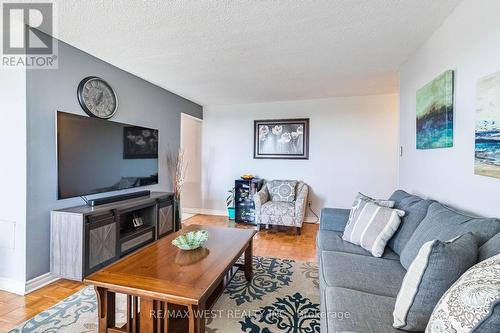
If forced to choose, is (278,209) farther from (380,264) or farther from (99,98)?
(99,98)

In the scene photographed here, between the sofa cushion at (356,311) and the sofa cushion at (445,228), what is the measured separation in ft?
1.37

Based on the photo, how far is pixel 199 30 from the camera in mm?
2080

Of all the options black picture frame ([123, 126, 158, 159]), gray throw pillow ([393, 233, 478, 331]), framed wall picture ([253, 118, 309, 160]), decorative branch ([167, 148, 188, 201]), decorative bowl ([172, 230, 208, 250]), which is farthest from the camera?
framed wall picture ([253, 118, 309, 160])

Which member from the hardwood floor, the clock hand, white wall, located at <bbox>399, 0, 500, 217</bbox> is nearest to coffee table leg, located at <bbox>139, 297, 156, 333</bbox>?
the hardwood floor

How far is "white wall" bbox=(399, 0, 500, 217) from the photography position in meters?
1.38

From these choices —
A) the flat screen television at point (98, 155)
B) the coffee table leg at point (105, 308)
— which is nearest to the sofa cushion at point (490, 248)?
the coffee table leg at point (105, 308)

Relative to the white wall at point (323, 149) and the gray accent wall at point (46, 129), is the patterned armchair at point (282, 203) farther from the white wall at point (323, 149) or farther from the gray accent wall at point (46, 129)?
the gray accent wall at point (46, 129)

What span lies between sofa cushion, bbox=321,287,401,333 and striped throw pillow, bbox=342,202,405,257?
25.2 inches

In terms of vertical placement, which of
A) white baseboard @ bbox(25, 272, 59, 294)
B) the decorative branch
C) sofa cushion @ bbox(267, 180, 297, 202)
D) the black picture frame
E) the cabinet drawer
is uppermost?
the black picture frame

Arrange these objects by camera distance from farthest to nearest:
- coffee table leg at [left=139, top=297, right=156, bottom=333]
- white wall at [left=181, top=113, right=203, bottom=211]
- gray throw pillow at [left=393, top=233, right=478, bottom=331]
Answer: white wall at [left=181, top=113, right=203, bottom=211] < coffee table leg at [left=139, top=297, right=156, bottom=333] < gray throw pillow at [left=393, top=233, right=478, bottom=331]

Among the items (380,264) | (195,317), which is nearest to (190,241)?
(195,317)

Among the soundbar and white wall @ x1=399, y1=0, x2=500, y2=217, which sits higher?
white wall @ x1=399, y1=0, x2=500, y2=217

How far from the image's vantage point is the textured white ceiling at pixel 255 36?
177 cm

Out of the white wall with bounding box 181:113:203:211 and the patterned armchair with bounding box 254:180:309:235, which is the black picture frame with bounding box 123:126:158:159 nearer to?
the white wall with bounding box 181:113:203:211
